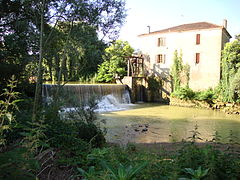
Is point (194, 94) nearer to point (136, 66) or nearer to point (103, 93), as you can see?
point (136, 66)

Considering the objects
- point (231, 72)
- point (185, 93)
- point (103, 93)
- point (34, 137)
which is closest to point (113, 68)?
point (103, 93)

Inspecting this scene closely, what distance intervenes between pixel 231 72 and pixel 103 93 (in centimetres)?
1059

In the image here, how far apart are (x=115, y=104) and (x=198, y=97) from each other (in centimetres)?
733

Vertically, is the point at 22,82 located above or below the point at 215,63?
below

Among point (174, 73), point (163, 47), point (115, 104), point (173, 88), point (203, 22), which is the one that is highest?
point (203, 22)

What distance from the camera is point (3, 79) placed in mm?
7215

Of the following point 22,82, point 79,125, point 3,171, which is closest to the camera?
point 3,171

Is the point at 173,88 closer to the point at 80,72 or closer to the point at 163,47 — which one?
the point at 163,47

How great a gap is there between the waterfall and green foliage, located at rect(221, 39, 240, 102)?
8.22m

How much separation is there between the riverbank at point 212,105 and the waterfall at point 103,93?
175 inches

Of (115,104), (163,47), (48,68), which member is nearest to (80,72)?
(48,68)

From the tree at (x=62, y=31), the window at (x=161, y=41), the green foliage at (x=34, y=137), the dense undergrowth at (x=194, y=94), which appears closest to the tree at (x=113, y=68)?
the window at (x=161, y=41)

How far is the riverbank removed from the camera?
17048 millimetres

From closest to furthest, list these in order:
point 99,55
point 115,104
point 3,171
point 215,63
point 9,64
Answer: point 3,171 → point 99,55 → point 9,64 → point 115,104 → point 215,63
